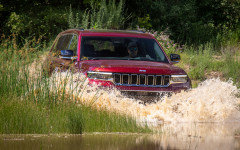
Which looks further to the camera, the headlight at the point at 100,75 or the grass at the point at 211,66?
the grass at the point at 211,66

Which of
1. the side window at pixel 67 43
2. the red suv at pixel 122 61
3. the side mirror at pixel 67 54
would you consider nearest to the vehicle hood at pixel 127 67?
the red suv at pixel 122 61

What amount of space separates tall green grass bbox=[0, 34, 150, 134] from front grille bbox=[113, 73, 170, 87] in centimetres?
85

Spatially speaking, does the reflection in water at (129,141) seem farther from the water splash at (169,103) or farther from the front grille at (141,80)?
the front grille at (141,80)

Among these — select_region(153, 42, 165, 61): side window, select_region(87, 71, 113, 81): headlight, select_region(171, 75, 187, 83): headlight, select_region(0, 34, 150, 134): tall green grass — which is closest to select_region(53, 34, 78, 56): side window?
select_region(0, 34, 150, 134): tall green grass

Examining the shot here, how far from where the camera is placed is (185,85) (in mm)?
10242

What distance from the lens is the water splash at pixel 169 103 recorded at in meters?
9.51

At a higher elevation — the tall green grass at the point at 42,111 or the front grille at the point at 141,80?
the front grille at the point at 141,80

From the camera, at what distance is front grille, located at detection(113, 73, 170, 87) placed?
A: 9.79 m

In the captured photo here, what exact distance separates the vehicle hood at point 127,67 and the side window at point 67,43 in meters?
1.02

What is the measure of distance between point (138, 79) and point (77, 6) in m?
15.9

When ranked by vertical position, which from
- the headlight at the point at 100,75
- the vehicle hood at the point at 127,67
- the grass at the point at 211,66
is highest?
the vehicle hood at the point at 127,67

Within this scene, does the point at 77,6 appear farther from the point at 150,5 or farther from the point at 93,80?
the point at 93,80

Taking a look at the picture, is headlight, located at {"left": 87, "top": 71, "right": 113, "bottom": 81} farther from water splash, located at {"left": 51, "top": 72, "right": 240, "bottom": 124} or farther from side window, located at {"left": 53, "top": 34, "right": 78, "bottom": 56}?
side window, located at {"left": 53, "top": 34, "right": 78, "bottom": 56}

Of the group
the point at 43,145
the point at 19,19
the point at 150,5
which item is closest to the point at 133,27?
the point at 150,5
